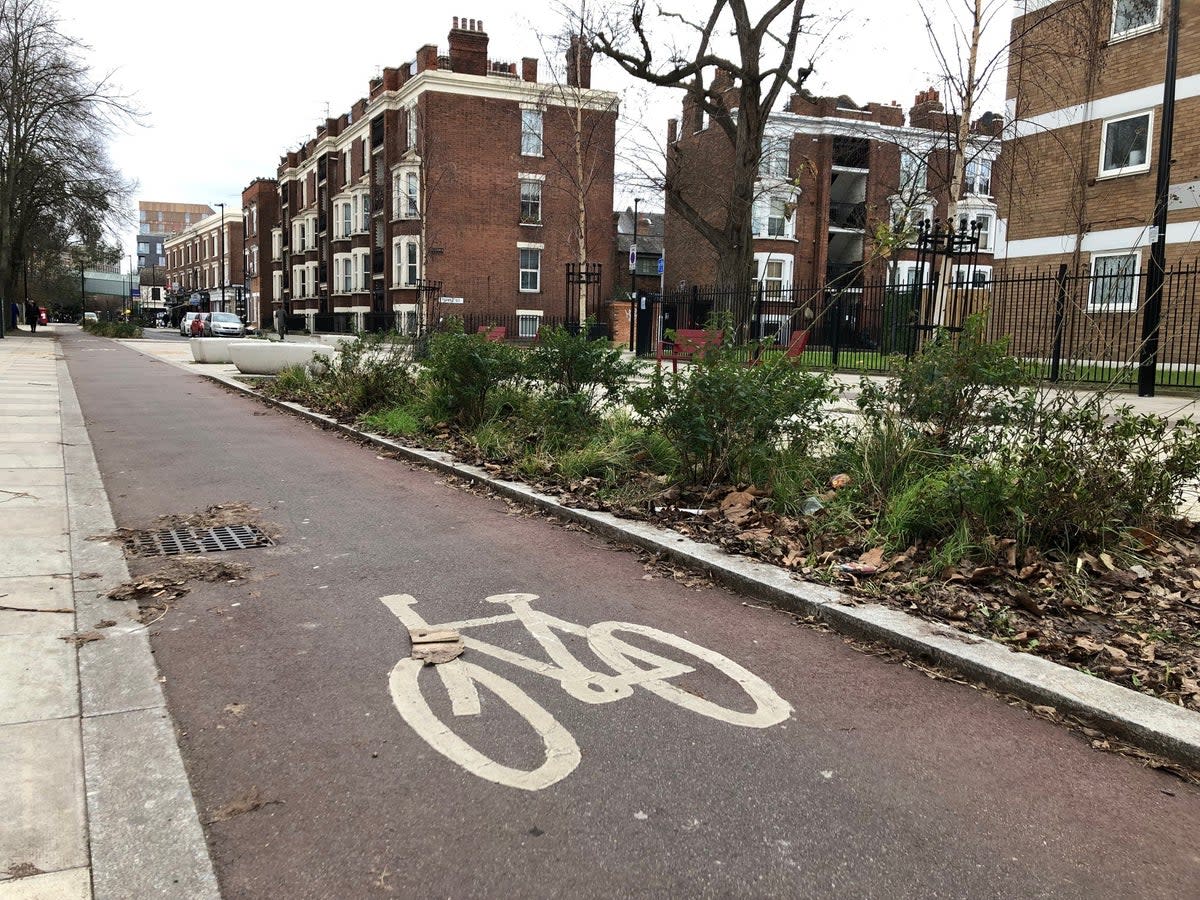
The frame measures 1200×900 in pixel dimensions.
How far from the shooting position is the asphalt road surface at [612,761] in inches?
97.8

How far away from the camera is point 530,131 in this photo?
1708 inches

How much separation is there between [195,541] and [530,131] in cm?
4081

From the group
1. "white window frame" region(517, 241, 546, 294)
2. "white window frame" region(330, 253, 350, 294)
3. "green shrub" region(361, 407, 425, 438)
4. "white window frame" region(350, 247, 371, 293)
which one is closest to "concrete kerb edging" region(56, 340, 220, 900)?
"green shrub" region(361, 407, 425, 438)

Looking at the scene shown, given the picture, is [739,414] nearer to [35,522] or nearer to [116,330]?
[35,522]

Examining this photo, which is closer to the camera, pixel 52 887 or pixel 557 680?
pixel 52 887

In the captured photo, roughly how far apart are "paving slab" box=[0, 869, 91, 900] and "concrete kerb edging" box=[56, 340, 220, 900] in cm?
3

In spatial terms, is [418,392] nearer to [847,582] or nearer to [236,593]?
[236,593]

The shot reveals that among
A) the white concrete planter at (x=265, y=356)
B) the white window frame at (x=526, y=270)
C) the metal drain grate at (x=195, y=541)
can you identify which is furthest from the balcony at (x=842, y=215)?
the metal drain grate at (x=195, y=541)

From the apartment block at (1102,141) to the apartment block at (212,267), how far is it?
74.6m

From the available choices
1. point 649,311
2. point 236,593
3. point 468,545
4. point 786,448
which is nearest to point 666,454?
point 786,448

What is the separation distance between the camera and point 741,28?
2294cm

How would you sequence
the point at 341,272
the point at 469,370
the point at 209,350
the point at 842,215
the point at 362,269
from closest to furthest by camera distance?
the point at 469,370 → the point at 209,350 → the point at 842,215 → the point at 362,269 → the point at 341,272

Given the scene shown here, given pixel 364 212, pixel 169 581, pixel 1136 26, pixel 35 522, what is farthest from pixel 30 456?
pixel 364 212

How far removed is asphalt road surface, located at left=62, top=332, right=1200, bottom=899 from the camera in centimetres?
248
